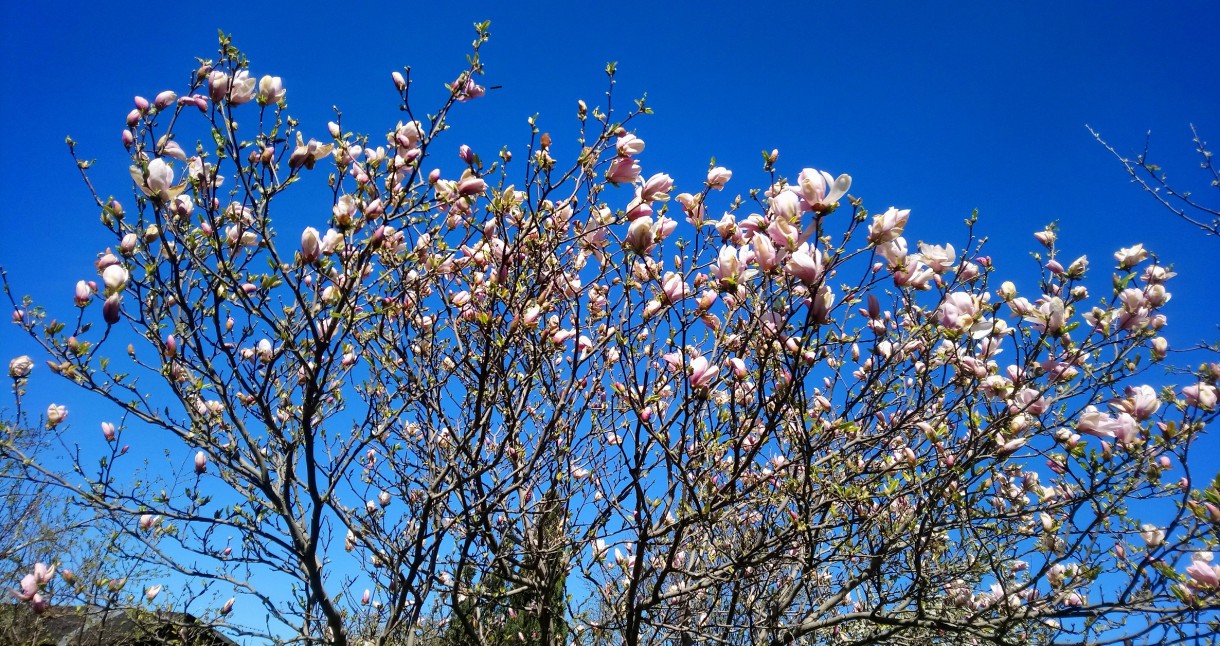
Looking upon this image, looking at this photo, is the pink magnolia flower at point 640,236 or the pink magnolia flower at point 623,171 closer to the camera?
the pink magnolia flower at point 640,236

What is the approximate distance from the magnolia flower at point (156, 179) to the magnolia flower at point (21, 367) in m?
1.56

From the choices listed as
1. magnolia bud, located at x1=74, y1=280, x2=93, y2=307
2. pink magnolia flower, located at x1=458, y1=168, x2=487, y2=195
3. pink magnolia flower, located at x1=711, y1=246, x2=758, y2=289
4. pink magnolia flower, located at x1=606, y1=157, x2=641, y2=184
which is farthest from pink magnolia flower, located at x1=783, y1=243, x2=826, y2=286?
magnolia bud, located at x1=74, y1=280, x2=93, y2=307

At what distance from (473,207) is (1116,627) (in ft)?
10.5

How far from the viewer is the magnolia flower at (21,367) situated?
10.0 feet

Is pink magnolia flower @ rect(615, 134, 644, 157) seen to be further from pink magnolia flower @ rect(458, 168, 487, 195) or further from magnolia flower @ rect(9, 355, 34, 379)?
magnolia flower @ rect(9, 355, 34, 379)

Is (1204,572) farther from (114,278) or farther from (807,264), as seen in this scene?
→ (114,278)

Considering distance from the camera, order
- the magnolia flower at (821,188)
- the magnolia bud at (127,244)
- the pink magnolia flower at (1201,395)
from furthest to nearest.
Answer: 1. the pink magnolia flower at (1201,395)
2. the magnolia bud at (127,244)
3. the magnolia flower at (821,188)

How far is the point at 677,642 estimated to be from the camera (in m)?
3.74

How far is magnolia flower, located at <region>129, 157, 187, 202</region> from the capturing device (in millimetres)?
2193

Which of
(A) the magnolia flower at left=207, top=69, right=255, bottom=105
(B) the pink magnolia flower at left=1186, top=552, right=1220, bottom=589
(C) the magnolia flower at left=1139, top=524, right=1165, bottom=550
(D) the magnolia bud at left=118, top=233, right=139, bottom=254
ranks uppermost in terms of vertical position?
(A) the magnolia flower at left=207, top=69, right=255, bottom=105

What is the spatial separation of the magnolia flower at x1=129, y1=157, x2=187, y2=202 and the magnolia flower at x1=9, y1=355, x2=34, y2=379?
1.56 metres

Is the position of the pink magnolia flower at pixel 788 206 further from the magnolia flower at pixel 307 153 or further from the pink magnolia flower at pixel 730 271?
the magnolia flower at pixel 307 153

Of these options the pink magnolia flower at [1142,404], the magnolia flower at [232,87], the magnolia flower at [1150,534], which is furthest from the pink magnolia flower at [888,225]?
the magnolia flower at [232,87]

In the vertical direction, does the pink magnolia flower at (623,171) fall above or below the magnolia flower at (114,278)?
above
